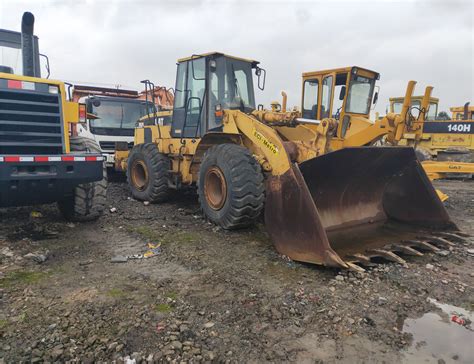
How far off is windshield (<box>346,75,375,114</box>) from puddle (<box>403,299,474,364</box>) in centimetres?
537

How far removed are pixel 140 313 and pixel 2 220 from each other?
3.77 m

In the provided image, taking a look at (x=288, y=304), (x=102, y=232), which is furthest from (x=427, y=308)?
(x=102, y=232)

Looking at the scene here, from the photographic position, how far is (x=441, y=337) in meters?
2.95

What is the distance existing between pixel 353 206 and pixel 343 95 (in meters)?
3.22

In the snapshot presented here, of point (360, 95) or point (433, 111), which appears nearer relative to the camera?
point (360, 95)

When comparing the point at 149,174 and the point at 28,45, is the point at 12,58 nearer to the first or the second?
the point at 28,45

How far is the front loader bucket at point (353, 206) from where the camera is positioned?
4.21m

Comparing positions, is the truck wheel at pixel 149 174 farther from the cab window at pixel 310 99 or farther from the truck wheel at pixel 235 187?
the cab window at pixel 310 99

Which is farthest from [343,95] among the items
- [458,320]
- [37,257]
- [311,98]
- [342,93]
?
[37,257]

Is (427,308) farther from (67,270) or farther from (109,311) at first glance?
(67,270)

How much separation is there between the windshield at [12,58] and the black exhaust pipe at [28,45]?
136mm

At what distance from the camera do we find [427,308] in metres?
3.37

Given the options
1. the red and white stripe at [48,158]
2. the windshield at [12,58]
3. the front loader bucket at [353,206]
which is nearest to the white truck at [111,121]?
the windshield at [12,58]

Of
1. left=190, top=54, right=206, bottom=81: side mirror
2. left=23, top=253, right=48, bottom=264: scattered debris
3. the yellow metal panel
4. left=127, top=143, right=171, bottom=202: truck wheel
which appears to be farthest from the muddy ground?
the yellow metal panel
